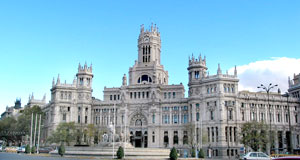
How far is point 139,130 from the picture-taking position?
119000 mm

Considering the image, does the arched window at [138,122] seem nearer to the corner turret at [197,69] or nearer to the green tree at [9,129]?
the corner turret at [197,69]

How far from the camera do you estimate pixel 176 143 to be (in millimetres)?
114312

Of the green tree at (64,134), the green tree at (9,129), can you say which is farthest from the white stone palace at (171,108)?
the green tree at (9,129)

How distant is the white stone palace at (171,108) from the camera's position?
342 feet

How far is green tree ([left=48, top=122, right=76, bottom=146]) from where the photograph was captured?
105000mm

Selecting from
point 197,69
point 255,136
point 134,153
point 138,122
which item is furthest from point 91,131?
point 134,153

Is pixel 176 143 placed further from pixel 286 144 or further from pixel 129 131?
pixel 286 144

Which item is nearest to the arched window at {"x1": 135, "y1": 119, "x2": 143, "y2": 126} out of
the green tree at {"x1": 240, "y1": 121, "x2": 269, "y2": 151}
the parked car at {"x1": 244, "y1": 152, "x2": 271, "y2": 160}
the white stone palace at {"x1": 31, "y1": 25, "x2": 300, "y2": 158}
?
the white stone palace at {"x1": 31, "y1": 25, "x2": 300, "y2": 158}

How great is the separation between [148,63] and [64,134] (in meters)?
43.1

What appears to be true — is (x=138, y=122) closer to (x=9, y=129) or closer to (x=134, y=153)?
(x=9, y=129)

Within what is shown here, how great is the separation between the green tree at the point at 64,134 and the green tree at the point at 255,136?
5303 cm

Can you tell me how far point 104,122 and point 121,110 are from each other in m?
→ 8.44

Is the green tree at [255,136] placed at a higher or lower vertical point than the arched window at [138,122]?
lower

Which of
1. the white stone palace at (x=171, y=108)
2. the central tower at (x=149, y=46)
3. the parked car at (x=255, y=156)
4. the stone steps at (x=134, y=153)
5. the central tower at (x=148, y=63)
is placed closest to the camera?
the parked car at (x=255, y=156)
